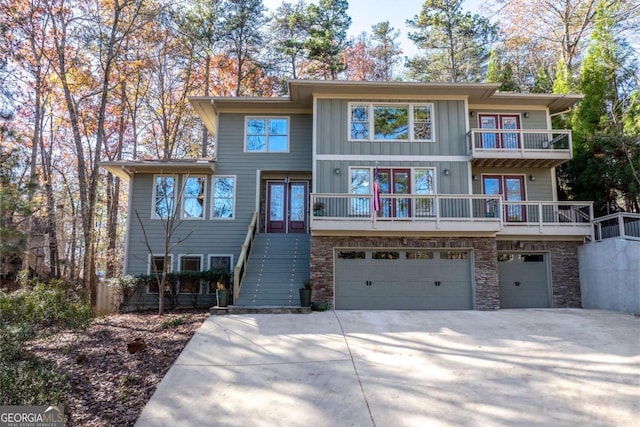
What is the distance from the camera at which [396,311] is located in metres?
10.2

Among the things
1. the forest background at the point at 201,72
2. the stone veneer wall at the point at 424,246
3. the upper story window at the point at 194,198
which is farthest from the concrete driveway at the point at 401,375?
the forest background at the point at 201,72

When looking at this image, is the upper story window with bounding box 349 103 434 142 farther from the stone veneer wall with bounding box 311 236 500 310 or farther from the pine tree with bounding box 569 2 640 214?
the pine tree with bounding box 569 2 640 214

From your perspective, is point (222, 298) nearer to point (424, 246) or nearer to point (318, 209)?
point (318, 209)

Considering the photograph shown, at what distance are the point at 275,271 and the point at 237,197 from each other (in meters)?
3.41

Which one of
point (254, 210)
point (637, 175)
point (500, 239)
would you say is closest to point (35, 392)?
point (254, 210)

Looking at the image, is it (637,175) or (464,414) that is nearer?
(464,414)

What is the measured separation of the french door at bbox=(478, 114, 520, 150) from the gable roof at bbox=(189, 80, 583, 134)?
48 cm

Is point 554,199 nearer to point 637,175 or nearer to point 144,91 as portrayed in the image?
point 637,175

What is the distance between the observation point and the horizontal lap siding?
12.7 metres

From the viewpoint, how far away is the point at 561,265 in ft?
38.7

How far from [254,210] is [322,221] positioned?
344cm

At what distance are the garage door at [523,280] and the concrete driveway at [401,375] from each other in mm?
2797

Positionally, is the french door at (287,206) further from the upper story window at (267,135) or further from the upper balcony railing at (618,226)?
the upper balcony railing at (618,226)

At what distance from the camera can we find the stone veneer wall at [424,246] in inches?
416
